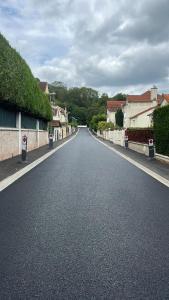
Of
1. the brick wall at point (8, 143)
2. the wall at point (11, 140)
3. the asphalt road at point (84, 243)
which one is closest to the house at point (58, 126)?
the wall at point (11, 140)

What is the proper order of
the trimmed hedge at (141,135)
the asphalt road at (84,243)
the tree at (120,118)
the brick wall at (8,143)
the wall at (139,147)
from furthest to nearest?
1. the tree at (120,118)
2. the trimmed hedge at (141,135)
3. the wall at (139,147)
4. the brick wall at (8,143)
5. the asphalt road at (84,243)

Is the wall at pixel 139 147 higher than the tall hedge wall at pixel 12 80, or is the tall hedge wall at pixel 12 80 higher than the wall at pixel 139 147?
the tall hedge wall at pixel 12 80

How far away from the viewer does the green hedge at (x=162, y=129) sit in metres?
21.5

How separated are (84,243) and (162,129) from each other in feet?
56.2

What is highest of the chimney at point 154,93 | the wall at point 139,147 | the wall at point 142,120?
the chimney at point 154,93

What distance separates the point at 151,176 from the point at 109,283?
10322mm

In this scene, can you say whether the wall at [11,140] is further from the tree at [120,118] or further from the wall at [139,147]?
the tree at [120,118]

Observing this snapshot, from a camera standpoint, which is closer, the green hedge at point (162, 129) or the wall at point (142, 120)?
the green hedge at point (162, 129)

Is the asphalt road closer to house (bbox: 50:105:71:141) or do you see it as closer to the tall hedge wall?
the tall hedge wall

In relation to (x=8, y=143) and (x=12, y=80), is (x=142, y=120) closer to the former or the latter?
(x=8, y=143)

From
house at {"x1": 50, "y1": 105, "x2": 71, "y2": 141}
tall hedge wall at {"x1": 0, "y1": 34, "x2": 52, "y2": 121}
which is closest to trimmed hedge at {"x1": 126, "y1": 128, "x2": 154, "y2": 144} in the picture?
tall hedge wall at {"x1": 0, "y1": 34, "x2": 52, "y2": 121}

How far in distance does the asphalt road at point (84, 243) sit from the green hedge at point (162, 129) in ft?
34.9

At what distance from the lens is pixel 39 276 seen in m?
4.61

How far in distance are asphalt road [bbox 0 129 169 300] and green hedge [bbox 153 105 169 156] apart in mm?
10624
